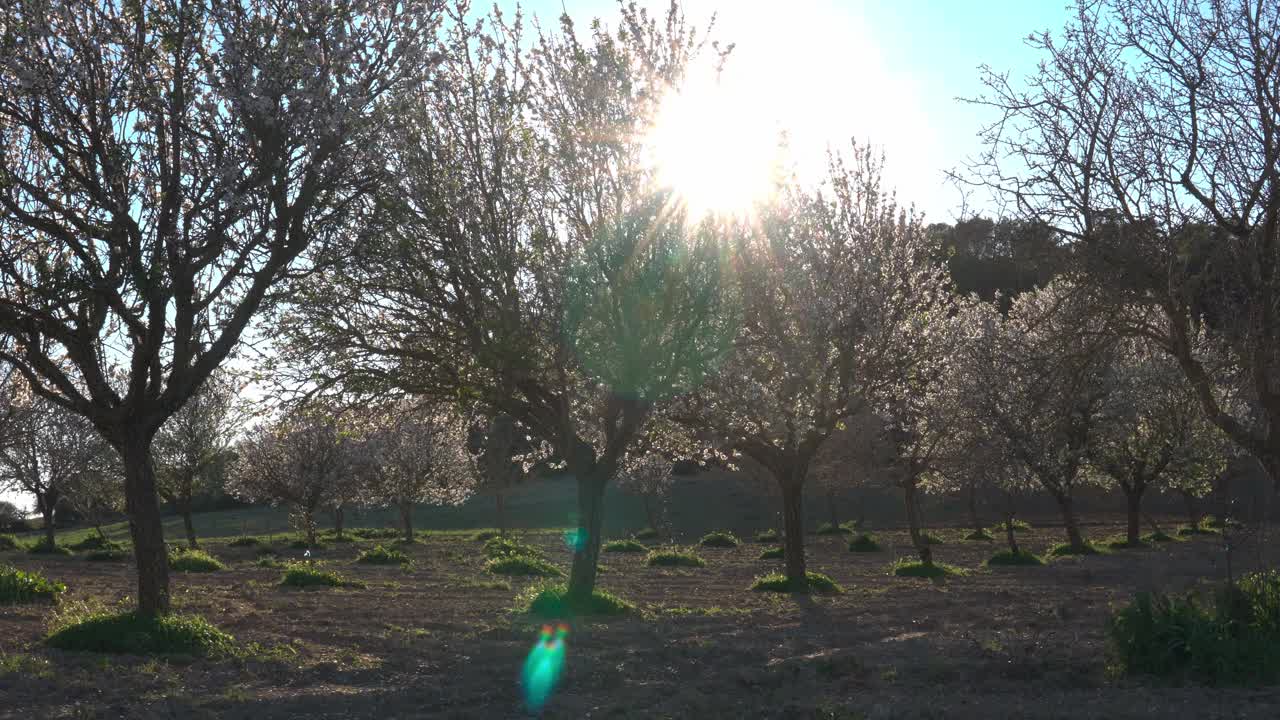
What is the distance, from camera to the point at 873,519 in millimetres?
54719

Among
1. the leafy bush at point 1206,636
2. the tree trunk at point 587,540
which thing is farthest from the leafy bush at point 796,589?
the leafy bush at point 1206,636

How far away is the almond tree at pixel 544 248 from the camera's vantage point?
41.1 ft

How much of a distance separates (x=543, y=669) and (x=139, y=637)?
409cm

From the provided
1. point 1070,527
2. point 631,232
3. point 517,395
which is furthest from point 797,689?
point 1070,527

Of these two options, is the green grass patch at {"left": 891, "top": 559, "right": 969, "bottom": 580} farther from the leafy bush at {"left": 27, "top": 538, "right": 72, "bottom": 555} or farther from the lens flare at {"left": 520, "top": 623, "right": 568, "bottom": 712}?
the leafy bush at {"left": 27, "top": 538, "right": 72, "bottom": 555}

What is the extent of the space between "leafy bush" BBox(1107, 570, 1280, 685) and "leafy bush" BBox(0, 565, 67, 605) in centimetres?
1402

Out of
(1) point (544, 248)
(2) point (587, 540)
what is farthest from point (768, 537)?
(1) point (544, 248)

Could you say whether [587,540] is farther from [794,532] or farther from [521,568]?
[521,568]

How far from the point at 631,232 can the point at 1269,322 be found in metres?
7.01

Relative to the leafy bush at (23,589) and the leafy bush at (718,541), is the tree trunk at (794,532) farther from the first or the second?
the leafy bush at (718,541)

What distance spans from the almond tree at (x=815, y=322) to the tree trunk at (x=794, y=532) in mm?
253

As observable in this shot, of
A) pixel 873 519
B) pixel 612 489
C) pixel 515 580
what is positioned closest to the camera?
pixel 515 580

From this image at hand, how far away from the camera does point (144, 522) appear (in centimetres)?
1059

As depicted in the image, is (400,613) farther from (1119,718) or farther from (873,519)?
(873,519)
